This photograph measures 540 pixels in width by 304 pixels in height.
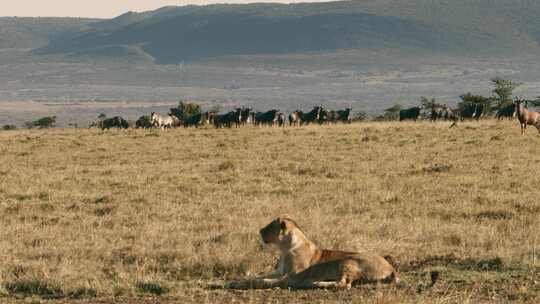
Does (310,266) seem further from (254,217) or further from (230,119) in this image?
(230,119)

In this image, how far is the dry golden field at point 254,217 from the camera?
29.5 ft

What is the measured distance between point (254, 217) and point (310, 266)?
4619mm

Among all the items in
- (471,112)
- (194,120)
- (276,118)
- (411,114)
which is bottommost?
(194,120)

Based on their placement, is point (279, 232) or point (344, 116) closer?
point (279, 232)

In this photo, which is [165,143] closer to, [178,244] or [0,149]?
[0,149]

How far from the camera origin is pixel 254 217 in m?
13.4

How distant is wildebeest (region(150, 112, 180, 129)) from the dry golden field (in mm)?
18762

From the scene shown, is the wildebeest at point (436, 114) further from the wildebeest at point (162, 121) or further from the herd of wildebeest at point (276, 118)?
the wildebeest at point (162, 121)

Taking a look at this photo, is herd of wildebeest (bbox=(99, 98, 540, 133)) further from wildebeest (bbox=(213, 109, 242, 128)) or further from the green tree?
the green tree

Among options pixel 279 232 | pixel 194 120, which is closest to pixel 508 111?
pixel 194 120

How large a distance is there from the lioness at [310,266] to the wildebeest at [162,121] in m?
35.7

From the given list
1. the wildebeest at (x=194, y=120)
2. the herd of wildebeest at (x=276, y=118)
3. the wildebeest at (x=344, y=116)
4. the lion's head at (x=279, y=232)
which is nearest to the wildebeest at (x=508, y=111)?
the herd of wildebeest at (x=276, y=118)

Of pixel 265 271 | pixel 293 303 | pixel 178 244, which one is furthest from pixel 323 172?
pixel 293 303

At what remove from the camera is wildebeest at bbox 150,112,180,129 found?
4481 cm
